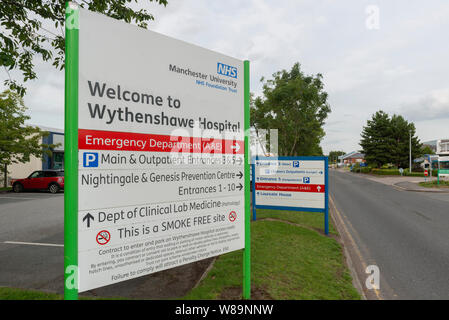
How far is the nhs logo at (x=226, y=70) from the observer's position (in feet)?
10.3

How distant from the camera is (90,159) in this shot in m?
2.10

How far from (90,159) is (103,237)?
2.15ft

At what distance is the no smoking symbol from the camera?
215cm

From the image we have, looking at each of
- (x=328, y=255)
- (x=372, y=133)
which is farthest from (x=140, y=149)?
(x=372, y=133)

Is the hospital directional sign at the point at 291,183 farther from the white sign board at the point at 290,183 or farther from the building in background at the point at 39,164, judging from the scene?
the building in background at the point at 39,164

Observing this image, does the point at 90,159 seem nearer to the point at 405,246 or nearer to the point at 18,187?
the point at 405,246

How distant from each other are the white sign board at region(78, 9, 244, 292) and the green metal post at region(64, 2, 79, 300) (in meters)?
0.04

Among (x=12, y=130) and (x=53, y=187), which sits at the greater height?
(x=12, y=130)

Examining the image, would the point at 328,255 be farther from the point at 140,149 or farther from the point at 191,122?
the point at 140,149

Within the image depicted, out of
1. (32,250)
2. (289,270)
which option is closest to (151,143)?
(289,270)

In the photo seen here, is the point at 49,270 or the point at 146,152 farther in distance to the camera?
the point at 49,270

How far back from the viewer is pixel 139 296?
3.40m

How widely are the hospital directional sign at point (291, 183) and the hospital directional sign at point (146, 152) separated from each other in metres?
4.42

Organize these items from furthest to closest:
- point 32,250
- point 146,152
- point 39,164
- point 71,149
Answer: point 39,164
point 32,250
point 146,152
point 71,149
